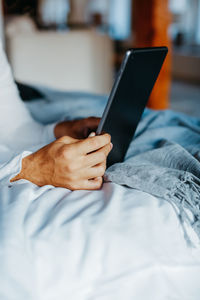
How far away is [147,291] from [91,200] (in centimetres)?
20

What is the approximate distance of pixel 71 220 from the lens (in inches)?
24.9

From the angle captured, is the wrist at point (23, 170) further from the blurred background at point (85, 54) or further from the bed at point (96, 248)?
the blurred background at point (85, 54)

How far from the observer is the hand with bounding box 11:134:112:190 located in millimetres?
704

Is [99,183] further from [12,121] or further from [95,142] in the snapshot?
[12,121]

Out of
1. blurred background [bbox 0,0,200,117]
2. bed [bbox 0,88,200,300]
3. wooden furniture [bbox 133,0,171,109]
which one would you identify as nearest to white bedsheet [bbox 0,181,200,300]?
bed [bbox 0,88,200,300]

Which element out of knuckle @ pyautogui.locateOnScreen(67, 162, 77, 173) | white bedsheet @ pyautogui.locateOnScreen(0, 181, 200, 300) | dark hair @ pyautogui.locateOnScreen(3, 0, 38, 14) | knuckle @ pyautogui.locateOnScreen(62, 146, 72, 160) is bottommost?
white bedsheet @ pyautogui.locateOnScreen(0, 181, 200, 300)

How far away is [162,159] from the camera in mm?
910

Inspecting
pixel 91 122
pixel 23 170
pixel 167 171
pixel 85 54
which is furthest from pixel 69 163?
pixel 85 54

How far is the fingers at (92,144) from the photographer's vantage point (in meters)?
0.70

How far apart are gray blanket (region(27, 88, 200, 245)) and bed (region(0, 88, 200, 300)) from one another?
0.02 m

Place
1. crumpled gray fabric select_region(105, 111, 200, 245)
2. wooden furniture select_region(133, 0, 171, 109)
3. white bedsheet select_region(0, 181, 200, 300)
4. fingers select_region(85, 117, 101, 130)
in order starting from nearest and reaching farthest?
white bedsheet select_region(0, 181, 200, 300), crumpled gray fabric select_region(105, 111, 200, 245), fingers select_region(85, 117, 101, 130), wooden furniture select_region(133, 0, 171, 109)

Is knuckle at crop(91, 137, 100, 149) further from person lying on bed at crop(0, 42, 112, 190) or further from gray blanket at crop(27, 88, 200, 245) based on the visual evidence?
gray blanket at crop(27, 88, 200, 245)

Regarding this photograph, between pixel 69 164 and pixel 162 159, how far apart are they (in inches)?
12.1

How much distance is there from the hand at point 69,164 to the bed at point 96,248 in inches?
1.9
